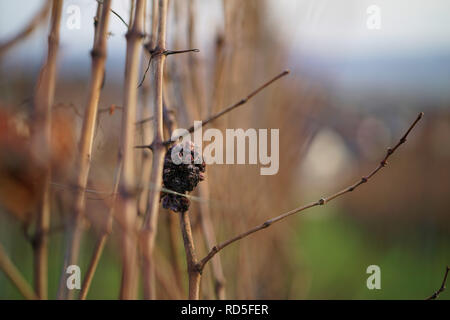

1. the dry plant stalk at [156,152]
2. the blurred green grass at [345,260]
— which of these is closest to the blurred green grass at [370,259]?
the blurred green grass at [345,260]

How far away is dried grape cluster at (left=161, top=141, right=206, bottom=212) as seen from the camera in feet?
1.62

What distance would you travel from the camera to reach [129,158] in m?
0.46

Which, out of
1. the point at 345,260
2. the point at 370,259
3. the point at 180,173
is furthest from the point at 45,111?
the point at 345,260

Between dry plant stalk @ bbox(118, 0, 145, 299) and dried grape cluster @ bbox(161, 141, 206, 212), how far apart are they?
46 mm

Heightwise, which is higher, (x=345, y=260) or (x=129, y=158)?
(x=129, y=158)

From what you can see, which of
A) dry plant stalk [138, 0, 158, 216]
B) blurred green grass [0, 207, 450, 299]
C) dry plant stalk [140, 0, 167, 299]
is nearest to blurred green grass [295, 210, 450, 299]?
blurred green grass [0, 207, 450, 299]

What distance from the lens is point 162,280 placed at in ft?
2.24

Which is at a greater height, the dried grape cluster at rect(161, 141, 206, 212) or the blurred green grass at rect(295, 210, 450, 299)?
the dried grape cluster at rect(161, 141, 206, 212)

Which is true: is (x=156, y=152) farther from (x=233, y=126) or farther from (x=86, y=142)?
(x=233, y=126)

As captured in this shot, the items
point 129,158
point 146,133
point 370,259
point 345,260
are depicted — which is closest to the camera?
point 129,158

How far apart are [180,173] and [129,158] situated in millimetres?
66

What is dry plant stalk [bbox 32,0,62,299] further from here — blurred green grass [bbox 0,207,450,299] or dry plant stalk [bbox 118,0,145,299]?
blurred green grass [bbox 0,207,450,299]

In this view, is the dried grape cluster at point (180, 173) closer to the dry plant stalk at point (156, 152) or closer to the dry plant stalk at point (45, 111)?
the dry plant stalk at point (156, 152)

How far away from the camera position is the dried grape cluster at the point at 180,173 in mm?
495
